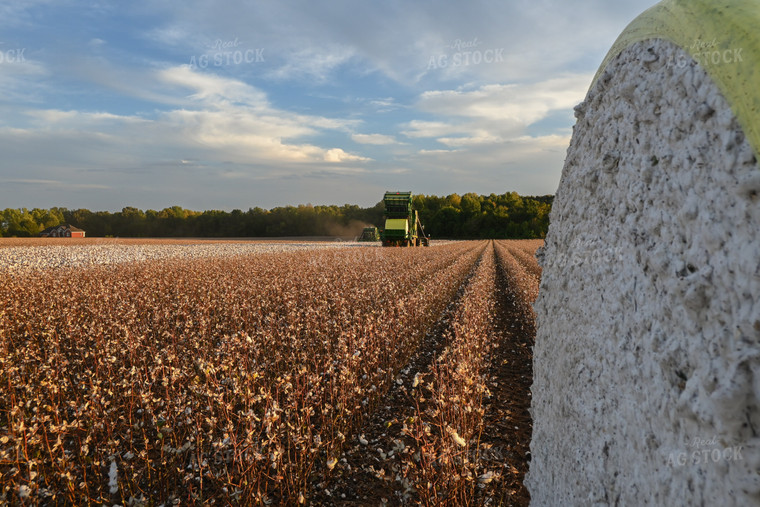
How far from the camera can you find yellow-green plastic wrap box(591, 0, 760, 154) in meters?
0.91

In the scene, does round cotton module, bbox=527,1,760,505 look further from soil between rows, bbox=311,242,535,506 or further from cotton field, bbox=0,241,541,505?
soil between rows, bbox=311,242,535,506

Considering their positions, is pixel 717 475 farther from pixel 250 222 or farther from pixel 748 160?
pixel 250 222

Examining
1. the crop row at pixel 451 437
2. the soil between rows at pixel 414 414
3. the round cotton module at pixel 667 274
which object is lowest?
the soil between rows at pixel 414 414

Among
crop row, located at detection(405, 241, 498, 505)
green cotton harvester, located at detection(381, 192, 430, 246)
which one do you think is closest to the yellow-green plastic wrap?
crop row, located at detection(405, 241, 498, 505)

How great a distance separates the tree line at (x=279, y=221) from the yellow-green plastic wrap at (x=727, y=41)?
8676 cm

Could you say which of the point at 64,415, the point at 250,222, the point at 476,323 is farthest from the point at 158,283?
the point at 250,222

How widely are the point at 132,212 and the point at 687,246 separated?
110 metres

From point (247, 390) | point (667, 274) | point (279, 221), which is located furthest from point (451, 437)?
point (279, 221)

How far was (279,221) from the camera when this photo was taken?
94.4 metres

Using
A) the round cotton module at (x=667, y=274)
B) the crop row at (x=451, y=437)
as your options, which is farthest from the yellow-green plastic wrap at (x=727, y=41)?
the crop row at (x=451, y=437)

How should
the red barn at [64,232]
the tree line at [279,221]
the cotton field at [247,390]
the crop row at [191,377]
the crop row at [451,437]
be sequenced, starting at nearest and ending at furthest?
the crop row at [451,437]
the cotton field at [247,390]
the crop row at [191,377]
the red barn at [64,232]
the tree line at [279,221]

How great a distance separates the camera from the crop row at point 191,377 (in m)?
3.78

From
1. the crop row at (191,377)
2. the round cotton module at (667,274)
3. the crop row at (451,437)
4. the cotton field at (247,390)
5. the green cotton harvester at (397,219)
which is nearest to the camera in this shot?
the round cotton module at (667,274)

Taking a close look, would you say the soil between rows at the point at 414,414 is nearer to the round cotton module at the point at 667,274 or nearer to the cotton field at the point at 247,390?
the cotton field at the point at 247,390
